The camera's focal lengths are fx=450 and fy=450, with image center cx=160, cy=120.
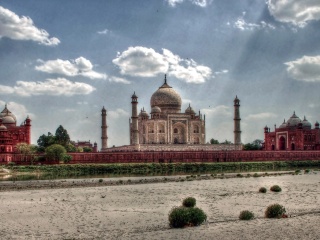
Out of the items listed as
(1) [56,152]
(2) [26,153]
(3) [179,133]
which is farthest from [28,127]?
(3) [179,133]

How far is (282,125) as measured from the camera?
58438 millimetres

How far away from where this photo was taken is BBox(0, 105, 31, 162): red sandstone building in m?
40.2

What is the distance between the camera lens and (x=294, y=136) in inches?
2164

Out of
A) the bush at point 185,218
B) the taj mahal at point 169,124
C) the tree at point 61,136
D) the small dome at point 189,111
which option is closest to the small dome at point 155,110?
the taj mahal at point 169,124

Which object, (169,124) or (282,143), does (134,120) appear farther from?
(282,143)

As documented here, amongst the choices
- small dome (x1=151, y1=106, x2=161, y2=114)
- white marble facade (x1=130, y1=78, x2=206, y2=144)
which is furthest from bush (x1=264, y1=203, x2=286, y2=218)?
small dome (x1=151, y1=106, x2=161, y2=114)

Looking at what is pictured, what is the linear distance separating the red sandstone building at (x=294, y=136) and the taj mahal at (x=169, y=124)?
8.51 meters

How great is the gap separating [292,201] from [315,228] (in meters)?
5.68

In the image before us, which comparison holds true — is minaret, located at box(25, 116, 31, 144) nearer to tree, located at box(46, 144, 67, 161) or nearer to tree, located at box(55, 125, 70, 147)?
tree, located at box(55, 125, 70, 147)

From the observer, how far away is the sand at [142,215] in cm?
980

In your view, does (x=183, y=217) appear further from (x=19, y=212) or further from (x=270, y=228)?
(x=19, y=212)

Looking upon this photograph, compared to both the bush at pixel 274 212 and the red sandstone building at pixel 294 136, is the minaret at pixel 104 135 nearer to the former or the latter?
the red sandstone building at pixel 294 136

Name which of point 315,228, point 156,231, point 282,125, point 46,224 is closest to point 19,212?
point 46,224

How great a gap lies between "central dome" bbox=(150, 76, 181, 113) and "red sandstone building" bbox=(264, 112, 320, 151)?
46.4ft
